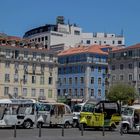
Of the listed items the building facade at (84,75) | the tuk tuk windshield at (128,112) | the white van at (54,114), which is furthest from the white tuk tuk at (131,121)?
the building facade at (84,75)

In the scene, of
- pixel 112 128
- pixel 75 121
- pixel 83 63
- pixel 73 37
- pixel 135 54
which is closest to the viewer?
pixel 112 128

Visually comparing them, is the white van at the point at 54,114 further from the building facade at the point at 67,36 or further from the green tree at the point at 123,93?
the building facade at the point at 67,36

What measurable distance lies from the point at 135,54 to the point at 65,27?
48257 millimetres

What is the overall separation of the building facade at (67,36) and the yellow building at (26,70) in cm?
3376

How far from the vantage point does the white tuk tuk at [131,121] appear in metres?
31.1

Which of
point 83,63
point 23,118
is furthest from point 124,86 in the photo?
point 23,118

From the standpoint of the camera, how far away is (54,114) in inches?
1455

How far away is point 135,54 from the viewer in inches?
3278

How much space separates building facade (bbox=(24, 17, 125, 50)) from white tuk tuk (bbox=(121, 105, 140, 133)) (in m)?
85.1

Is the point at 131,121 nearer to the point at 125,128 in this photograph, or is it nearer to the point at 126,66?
the point at 125,128

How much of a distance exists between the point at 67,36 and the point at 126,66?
39448 millimetres

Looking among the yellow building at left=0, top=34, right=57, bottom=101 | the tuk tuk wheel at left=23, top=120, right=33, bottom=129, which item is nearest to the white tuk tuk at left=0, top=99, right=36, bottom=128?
the tuk tuk wheel at left=23, top=120, right=33, bottom=129

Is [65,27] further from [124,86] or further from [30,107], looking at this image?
[30,107]

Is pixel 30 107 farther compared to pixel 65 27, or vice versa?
pixel 65 27
